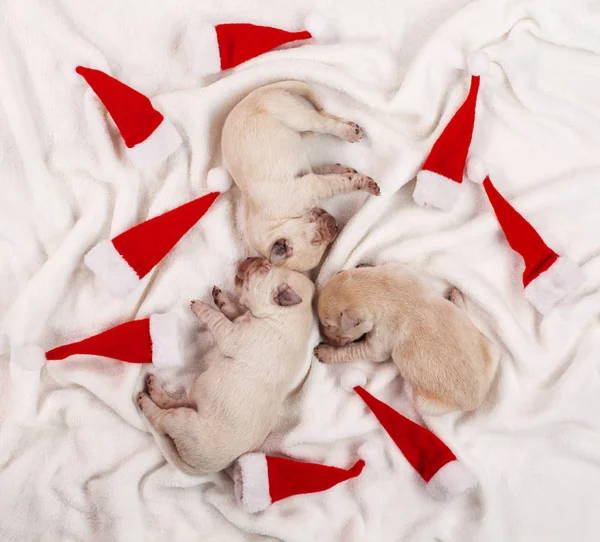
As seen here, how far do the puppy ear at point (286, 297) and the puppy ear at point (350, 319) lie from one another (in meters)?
0.16

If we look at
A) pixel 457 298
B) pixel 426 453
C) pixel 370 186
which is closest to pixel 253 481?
pixel 426 453

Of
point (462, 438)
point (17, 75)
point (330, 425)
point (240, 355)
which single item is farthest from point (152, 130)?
point (462, 438)

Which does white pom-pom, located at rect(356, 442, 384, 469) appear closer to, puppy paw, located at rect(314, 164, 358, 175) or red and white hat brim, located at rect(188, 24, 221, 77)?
puppy paw, located at rect(314, 164, 358, 175)

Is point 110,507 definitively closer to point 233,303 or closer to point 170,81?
point 233,303

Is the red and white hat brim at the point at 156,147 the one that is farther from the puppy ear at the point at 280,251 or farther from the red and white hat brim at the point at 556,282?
the red and white hat brim at the point at 556,282

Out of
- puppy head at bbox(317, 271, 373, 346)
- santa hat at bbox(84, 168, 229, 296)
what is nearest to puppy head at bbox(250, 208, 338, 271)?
puppy head at bbox(317, 271, 373, 346)

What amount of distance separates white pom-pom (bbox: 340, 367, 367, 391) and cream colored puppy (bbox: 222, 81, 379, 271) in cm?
40

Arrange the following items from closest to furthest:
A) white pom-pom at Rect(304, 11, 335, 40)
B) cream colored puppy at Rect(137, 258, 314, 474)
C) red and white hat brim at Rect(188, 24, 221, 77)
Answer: cream colored puppy at Rect(137, 258, 314, 474)
red and white hat brim at Rect(188, 24, 221, 77)
white pom-pom at Rect(304, 11, 335, 40)

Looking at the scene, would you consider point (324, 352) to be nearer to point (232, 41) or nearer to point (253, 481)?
point (253, 481)

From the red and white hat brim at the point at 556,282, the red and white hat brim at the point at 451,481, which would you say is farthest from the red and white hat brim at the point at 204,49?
the red and white hat brim at the point at 451,481

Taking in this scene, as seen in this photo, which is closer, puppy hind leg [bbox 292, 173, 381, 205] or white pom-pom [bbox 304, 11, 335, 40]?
puppy hind leg [bbox 292, 173, 381, 205]

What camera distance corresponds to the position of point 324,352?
2320mm

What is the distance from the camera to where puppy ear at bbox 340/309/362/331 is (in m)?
2.19

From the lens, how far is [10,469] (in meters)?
2.26
